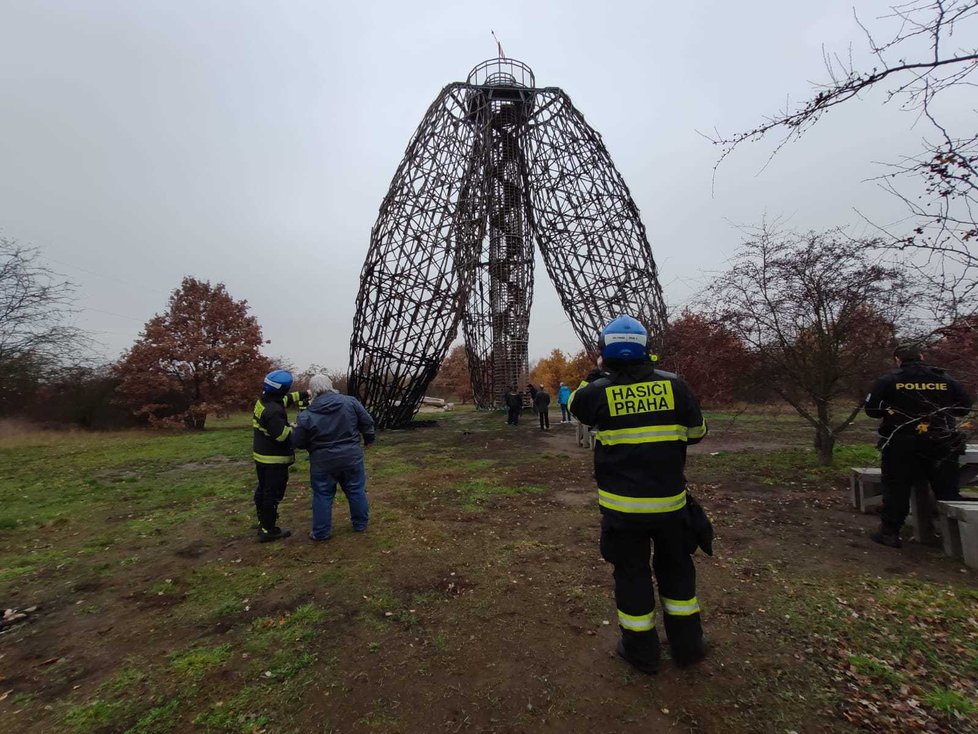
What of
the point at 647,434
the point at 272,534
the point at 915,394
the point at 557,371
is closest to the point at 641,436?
the point at 647,434

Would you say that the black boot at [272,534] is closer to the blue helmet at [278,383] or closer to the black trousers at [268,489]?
the black trousers at [268,489]

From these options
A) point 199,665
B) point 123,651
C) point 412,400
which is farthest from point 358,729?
point 412,400

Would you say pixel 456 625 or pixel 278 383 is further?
pixel 278 383

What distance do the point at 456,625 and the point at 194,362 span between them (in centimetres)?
2130

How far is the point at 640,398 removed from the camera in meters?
2.61

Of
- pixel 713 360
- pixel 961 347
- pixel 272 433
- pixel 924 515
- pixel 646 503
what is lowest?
pixel 924 515

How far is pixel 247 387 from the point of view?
20.5 metres

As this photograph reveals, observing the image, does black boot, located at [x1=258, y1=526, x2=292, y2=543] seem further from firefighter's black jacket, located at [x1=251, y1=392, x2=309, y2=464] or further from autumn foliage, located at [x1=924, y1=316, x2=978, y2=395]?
autumn foliage, located at [x1=924, y1=316, x2=978, y2=395]

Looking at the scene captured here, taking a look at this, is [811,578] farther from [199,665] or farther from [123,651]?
[123,651]

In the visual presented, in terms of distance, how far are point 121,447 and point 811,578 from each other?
1836 cm

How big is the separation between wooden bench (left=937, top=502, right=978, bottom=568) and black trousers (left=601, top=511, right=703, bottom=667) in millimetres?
2851

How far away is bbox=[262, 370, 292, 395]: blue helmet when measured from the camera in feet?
16.4

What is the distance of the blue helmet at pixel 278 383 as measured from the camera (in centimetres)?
501

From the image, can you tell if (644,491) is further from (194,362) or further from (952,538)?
(194,362)
